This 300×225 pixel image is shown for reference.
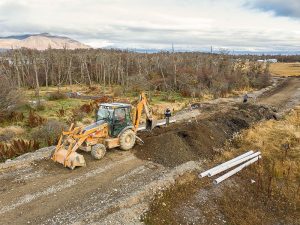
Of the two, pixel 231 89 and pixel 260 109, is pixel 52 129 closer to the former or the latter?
pixel 260 109

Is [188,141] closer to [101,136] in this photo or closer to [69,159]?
[101,136]

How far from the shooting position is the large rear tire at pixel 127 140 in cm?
1413

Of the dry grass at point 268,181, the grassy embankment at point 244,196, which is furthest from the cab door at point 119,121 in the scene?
the dry grass at point 268,181

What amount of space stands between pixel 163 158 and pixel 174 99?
867 inches

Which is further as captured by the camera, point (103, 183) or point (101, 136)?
point (101, 136)

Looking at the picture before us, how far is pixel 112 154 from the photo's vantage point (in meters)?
14.1

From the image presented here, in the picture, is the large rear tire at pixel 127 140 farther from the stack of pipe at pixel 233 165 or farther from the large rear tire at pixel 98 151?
the stack of pipe at pixel 233 165

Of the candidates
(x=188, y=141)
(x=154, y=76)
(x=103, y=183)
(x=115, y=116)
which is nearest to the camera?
(x=103, y=183)

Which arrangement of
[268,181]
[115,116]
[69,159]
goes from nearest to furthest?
[69,159]
[268,181]
[115,116]

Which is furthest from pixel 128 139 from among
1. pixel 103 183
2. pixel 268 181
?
pixel 268 181

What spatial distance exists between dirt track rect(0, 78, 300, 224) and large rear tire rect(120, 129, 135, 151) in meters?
0.33

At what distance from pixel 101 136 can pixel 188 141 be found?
4.50 meters

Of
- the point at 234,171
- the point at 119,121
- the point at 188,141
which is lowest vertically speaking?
the point at 234,171

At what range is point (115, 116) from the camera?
1399 cm
